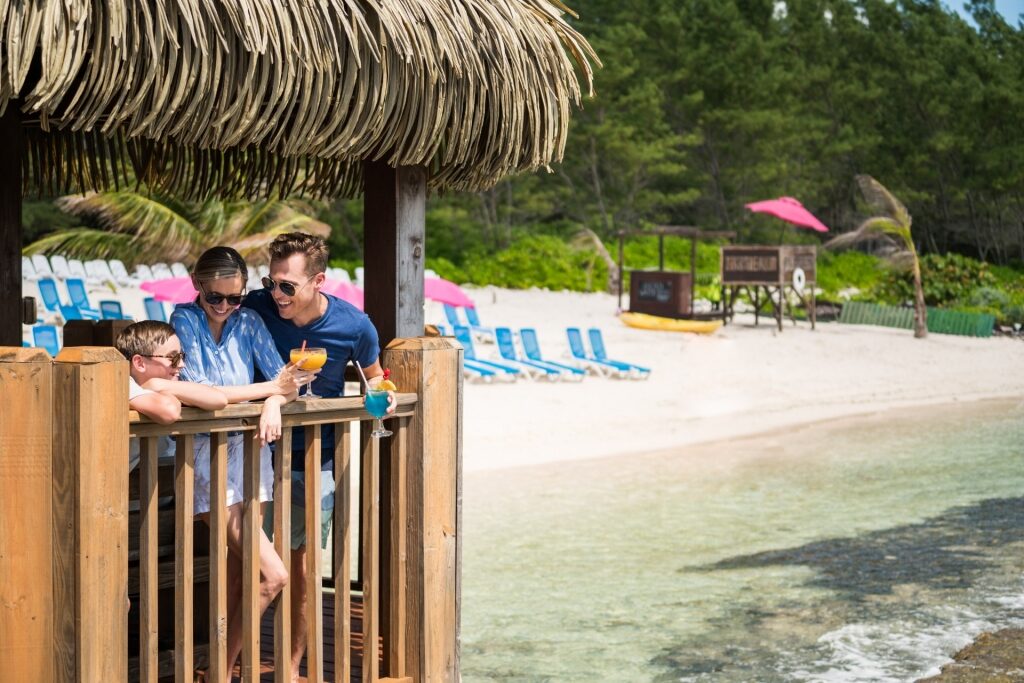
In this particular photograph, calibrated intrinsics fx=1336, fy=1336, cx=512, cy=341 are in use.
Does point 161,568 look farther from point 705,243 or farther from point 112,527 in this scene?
point 705,243

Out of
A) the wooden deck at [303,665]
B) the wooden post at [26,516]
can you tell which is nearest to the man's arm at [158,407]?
the wooden post at [26,516]

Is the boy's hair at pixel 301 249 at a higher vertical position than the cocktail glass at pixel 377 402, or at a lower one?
higher

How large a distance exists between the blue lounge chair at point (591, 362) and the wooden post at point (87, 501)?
17.2 m

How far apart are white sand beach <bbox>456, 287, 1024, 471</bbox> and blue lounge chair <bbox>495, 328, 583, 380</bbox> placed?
227 mm

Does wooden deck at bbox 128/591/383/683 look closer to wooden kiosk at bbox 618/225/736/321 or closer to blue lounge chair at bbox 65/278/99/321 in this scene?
blue lounge chair at bbox 65/278/99/321

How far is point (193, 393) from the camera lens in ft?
12.1

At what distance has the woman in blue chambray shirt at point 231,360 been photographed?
4.10 m

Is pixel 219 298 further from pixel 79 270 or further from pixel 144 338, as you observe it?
pixel 79 270

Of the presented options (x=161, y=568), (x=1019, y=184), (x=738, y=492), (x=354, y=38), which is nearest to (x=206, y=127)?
(x=354, y=38)

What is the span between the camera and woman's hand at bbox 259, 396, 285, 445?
3.84 meters

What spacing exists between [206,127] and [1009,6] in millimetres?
65959

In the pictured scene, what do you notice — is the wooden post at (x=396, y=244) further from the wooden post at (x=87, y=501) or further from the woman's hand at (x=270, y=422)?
the wooden post at (x=87, y=501)

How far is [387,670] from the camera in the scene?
4730 millimetres

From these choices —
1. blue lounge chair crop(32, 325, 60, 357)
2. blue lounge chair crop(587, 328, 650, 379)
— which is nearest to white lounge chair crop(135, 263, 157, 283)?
blue lounge chair crop(587, 328, 650, 379)
